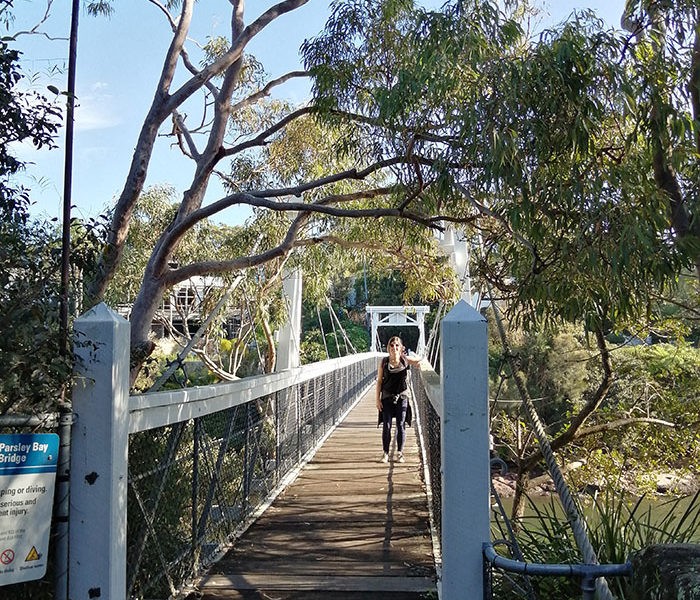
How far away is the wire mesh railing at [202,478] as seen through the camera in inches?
130

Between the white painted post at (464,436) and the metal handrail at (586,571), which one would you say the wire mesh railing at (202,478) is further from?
the metal handrail at (586,571)

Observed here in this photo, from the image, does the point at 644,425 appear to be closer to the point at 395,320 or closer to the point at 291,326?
the point at 291,326

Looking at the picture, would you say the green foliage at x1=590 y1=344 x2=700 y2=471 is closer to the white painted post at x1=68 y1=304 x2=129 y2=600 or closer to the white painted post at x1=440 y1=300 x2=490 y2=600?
the white painted post at x1=440 y1=300 x2=490 y2=600

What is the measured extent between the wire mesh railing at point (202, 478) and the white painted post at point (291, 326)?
4.35 meters

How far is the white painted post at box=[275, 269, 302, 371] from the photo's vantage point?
1173 centimetres

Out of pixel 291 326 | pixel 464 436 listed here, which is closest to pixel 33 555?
pixel 464 436

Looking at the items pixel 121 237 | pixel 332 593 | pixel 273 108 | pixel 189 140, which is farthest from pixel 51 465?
pixel 273 108

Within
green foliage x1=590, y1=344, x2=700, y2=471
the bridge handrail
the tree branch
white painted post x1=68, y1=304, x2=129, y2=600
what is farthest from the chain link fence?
the tree branch

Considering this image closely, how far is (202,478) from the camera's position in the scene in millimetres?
4281

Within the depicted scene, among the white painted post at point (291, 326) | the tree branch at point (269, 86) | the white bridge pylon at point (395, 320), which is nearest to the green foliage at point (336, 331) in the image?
the white bridge pylon at point (395, 320)

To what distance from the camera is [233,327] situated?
20.5 meters

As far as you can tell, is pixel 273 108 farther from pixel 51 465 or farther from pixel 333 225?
pixel 51 465

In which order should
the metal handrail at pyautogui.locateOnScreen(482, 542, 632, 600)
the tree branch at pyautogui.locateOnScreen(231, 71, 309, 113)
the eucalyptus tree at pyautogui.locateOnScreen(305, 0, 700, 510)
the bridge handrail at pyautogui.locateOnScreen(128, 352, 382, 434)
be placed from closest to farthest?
the metal handrail at pyautogui.locateOnScreen(482, 542, 632, 600) → the bridge handrail at pyautogui.locateOnScreen(128, 352, 382, 434) → the eucalyptus tree at pyautogui.locateOnScreen(305, 0, 700, 510) → the tree branch at pyautogui.locateOnScreen(231, 71, 309, 113)

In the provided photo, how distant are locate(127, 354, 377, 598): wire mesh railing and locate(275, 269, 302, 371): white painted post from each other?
435cm
